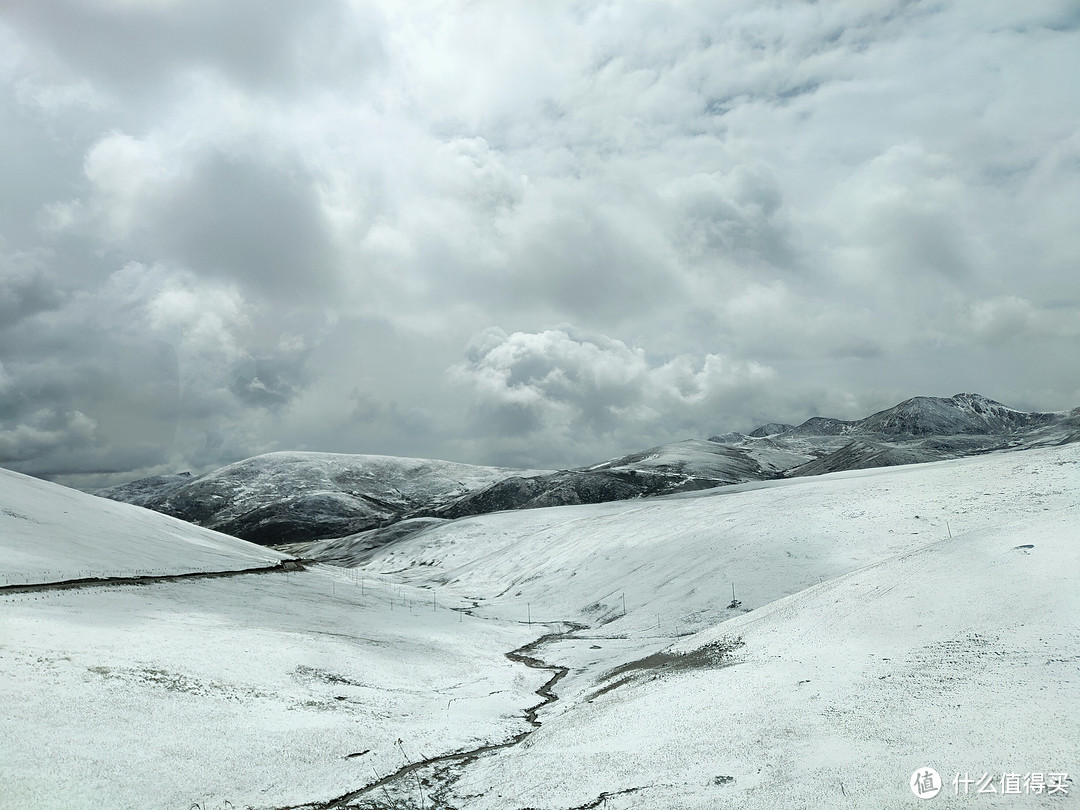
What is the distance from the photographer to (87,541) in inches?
2292

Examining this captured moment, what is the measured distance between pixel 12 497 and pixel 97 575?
95.8 feet

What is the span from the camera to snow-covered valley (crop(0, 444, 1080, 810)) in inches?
606

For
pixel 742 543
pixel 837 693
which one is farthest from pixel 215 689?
pixel 742 543

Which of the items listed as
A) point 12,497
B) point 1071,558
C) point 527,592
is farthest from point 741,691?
point 12,497

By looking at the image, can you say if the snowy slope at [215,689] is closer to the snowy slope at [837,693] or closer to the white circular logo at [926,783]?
the snowy slope at [837,693]

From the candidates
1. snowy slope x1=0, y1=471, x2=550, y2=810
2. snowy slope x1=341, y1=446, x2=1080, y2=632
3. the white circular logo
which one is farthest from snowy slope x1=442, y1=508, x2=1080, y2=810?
snowy slope x1=341, y1=446, x2=1080, y2=632

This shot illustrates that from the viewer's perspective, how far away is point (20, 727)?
18.3m

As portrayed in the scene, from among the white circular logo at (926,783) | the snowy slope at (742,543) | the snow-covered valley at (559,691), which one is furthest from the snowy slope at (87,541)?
the white circular logo at (926,783)

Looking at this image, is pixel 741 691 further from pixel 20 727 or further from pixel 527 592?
pixel 527 592

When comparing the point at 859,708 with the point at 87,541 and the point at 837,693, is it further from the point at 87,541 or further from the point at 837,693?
the point at 87,541

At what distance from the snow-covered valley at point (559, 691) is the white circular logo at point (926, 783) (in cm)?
23

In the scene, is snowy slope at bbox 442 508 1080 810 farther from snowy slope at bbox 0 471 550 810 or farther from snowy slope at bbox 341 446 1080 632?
snowy slope at bbox 341 446 1080 632

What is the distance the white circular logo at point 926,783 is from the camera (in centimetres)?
1263

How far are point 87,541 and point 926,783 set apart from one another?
68542 mm
